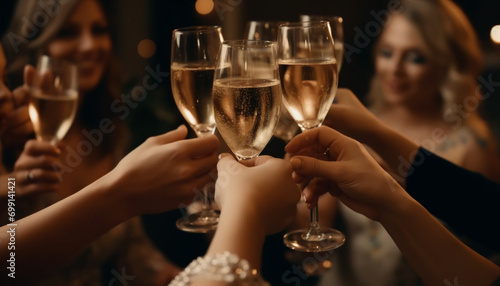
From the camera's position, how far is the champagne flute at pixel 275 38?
1.11 metres

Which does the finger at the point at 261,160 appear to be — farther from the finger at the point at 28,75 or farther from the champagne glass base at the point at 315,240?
the finger at the point at 28,75

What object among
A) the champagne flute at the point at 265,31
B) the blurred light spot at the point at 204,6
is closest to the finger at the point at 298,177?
the champagne flute at the point at 265,31

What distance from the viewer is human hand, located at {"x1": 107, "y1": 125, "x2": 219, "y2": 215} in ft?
2.89

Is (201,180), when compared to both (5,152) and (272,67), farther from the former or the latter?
(5,152)

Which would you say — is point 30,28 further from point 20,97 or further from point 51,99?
point 51,99

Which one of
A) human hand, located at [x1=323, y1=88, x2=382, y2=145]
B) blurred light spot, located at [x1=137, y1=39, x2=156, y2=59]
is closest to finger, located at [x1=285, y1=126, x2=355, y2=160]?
human hand, located at [x1=323, y1=88, x2=382, y2=145]

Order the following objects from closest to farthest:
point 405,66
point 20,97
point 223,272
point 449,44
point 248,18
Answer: point 223,272 → point 20,97 → point 405,66 → point 449,44 → point 248,18

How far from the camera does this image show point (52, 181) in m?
1.12

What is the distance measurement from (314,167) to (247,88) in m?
0.17

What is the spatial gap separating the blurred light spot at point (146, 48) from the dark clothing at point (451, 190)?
196cm

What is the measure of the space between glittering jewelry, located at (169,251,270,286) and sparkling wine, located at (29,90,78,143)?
27.5 inches

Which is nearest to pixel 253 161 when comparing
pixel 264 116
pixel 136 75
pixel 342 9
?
pixel 264 116

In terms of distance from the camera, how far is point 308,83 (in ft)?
2.79

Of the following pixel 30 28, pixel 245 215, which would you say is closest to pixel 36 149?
pixel 245 215
